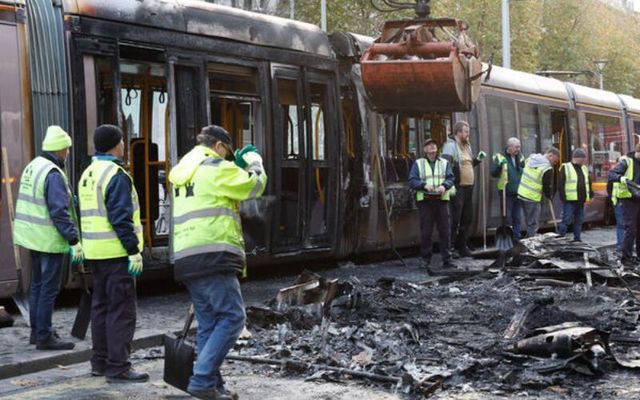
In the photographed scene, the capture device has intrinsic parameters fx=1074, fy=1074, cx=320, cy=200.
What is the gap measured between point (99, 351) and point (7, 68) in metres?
3.08

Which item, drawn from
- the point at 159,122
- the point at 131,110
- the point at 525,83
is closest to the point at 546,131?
the point at 525,83

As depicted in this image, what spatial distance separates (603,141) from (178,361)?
1837 centimetres

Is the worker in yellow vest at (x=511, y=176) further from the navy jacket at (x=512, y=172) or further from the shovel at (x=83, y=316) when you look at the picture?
the shovel at (x=83, y=316)

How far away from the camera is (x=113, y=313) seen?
6.97 metres

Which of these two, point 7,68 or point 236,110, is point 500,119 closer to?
point 236,110

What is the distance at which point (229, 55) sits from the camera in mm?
11383

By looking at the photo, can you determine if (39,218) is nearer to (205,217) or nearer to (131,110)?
(205,217)

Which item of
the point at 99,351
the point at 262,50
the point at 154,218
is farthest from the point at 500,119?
the point at 99,351

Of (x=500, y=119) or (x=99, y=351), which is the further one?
(x=500, y=119)

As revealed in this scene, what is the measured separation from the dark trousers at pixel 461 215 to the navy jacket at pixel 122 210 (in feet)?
27.6

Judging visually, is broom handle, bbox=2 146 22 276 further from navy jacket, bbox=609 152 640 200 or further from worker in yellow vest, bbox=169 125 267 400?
navy jacket, bbox=609 152 640 200

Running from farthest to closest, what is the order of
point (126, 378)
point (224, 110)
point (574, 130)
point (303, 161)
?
point (574, 130) < point (303, 161) < point (224, 110) < point (126, 378)

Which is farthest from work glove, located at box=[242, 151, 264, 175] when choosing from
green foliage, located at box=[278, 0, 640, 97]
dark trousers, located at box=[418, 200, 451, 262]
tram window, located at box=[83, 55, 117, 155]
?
green foliage, located at box=[278, 0, 640, 97]

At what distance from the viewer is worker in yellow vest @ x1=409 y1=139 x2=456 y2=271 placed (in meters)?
13.7
